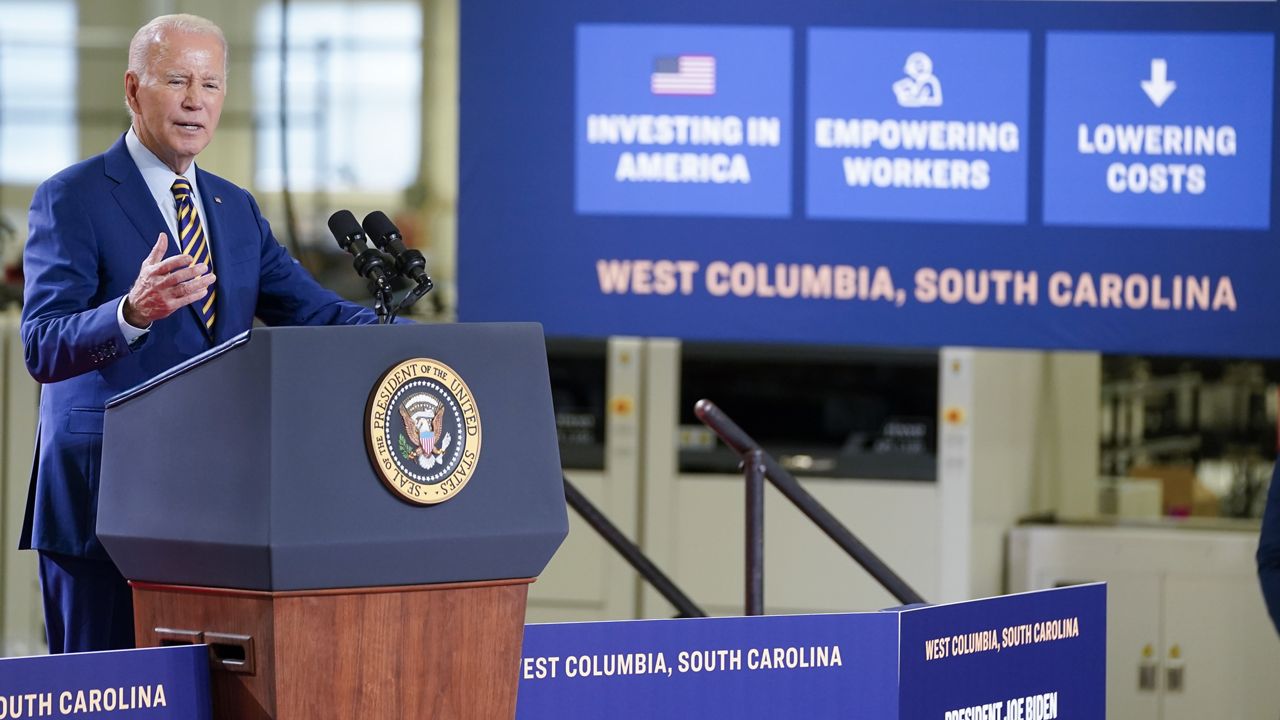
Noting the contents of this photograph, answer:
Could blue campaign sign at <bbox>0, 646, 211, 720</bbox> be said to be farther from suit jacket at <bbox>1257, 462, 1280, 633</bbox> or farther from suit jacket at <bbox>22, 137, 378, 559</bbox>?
suit jacket at <bbox>1257, 462, 1280, 633</bbox>

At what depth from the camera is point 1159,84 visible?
3.69 metres

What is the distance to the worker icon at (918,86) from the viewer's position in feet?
12.2

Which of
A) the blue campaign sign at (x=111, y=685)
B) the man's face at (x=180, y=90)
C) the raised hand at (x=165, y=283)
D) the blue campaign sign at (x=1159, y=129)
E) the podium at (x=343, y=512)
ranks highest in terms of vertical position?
the blue campaign sign at (x=1159, y=129)

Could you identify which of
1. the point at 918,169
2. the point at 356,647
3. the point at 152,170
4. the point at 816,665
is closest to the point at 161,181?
the point at 152,170

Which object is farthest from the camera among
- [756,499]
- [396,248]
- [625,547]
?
[625,547]

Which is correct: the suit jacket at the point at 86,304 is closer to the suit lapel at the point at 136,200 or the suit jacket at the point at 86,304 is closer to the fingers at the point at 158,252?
the suit lapel at the point at 136,200

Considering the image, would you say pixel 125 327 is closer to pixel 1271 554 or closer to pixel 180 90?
pixel 180 90

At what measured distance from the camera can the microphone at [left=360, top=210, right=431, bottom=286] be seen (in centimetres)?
196

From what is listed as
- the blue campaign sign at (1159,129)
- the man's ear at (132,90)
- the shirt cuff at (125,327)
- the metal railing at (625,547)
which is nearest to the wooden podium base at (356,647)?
the shirt cuff at (125,327)

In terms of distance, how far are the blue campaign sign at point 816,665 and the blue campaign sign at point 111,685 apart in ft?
1.96

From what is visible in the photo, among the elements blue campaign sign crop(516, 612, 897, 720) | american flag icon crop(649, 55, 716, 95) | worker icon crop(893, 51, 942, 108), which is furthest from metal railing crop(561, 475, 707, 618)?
worker icon crop(893, 51, 942, 108)

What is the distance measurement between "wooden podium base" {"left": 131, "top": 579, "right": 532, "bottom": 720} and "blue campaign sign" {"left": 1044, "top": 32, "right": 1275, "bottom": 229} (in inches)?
91.2

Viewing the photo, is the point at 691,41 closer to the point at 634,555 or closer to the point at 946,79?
the point at 946,79

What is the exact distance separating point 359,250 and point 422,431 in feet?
1.22
